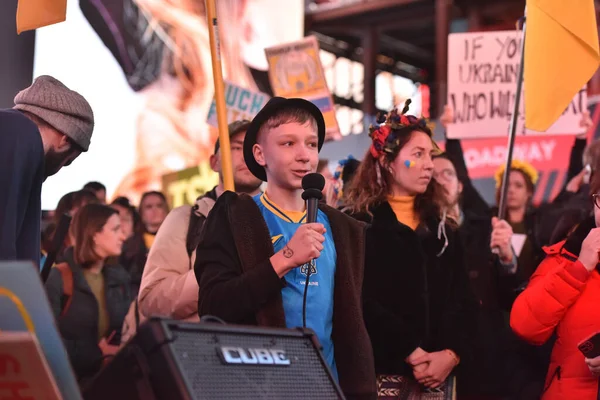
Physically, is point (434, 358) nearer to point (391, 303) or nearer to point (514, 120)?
point (391, 303)

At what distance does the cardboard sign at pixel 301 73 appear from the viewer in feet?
21.3

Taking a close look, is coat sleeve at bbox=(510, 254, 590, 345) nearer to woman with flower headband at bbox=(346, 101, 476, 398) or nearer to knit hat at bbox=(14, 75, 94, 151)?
woman with flower headband at bbox=(346, 101, 476, 398)

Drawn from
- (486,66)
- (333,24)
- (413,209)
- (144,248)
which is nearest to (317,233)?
(413,209)

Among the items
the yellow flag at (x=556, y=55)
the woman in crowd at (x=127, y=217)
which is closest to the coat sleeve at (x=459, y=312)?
the yellow flag at (x=556, y=55)

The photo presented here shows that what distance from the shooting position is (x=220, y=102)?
3430mm

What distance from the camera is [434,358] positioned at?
351cm

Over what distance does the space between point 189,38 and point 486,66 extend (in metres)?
6.36

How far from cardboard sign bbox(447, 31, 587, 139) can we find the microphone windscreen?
3458 millimetres

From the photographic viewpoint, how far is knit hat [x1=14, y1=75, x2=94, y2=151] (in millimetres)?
2965

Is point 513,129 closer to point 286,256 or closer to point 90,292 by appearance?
point 286,256

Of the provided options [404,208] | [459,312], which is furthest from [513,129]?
[459,312]

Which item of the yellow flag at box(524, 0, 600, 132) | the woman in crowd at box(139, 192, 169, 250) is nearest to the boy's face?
the yellow flag at box(524, 0, 600, 132)

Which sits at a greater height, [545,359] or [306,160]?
[306,160]

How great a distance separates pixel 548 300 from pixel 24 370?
238 cm
